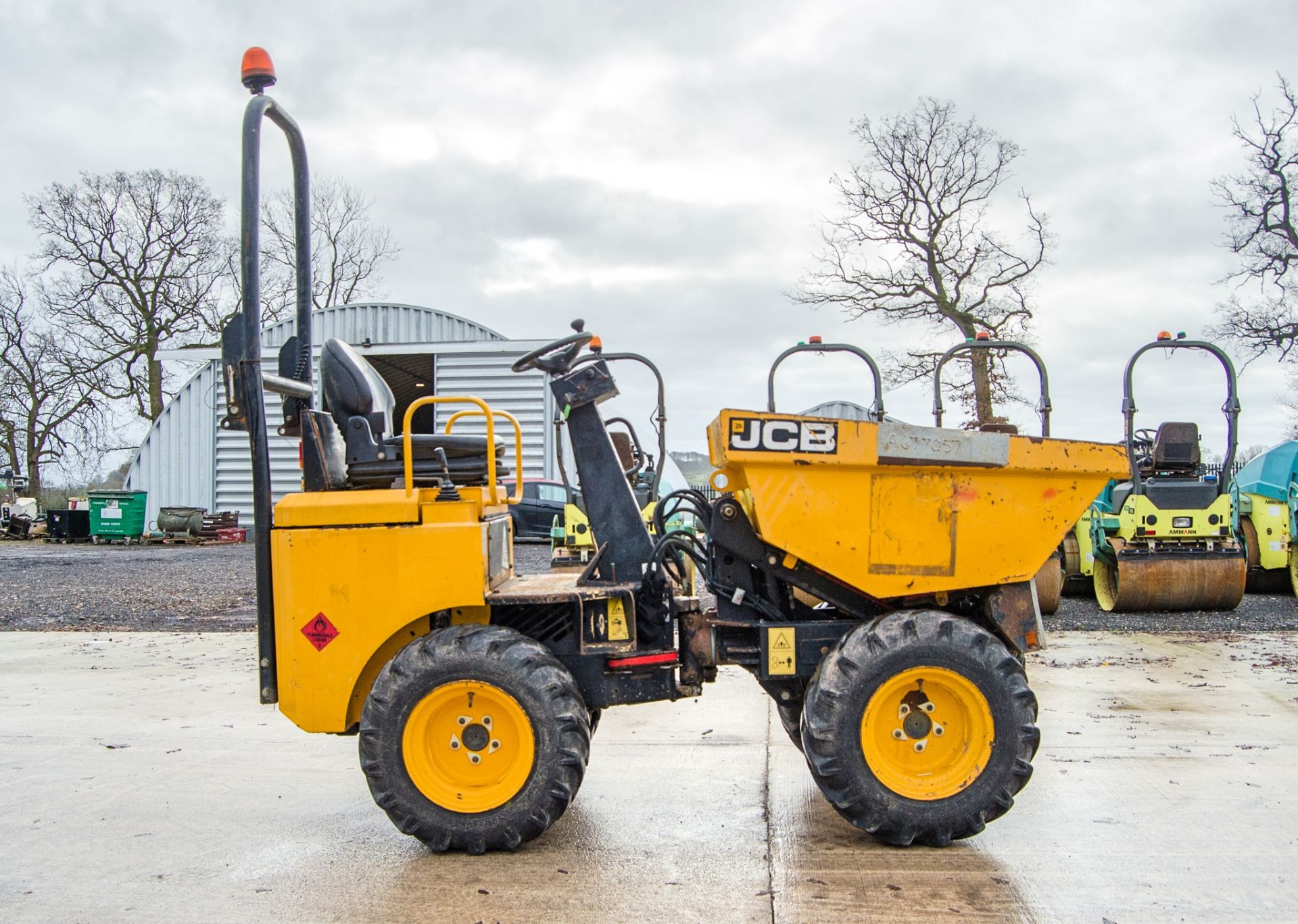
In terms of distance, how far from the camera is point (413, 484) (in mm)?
4477

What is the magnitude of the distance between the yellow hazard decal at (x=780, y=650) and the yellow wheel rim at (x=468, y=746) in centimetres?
95

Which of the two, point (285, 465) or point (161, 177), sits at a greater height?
point (161, 177)

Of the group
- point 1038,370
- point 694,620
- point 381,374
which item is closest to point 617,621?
Result: point 694,620

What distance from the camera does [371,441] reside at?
4.60m

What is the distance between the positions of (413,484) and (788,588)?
160 centimetres

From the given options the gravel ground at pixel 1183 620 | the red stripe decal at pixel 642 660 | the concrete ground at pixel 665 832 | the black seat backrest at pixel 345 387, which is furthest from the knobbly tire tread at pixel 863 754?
the gravel ground at pixel 1183 620

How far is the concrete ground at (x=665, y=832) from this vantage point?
11.1 ft

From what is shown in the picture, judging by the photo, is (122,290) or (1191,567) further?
(122,290)

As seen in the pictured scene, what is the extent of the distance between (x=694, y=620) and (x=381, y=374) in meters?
18.6

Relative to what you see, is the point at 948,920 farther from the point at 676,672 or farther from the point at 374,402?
the point at 374,402

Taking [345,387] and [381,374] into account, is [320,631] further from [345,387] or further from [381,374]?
[381,374]

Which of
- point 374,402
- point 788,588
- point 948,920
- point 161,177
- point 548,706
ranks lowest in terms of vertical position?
point 948,920

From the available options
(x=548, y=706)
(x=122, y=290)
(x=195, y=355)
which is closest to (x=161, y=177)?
(x=122, y=290)

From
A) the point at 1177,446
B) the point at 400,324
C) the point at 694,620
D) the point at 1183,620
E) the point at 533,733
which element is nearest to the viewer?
the point at 533,733
